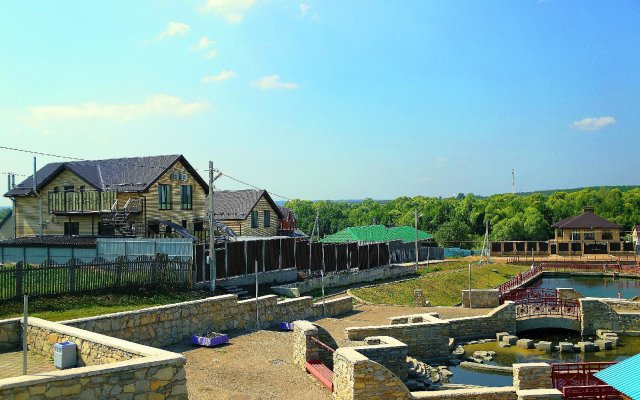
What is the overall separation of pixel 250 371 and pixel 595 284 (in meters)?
48.8

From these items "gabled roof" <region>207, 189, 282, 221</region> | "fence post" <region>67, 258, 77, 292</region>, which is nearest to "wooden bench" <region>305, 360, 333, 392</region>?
"fence post" <region>67, 258, 77, 292</region>

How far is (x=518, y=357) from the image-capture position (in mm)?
25953

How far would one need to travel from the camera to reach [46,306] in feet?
62.4

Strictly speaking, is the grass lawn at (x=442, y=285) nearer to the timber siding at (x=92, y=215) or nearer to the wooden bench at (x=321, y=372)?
the timber siding at (x=92, y=215)

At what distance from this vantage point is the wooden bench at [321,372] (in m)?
15.3

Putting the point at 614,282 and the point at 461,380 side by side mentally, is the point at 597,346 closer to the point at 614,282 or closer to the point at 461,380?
the point at 461,380

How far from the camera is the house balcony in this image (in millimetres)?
34469

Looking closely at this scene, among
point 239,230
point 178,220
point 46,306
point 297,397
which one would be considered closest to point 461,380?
point 297,397

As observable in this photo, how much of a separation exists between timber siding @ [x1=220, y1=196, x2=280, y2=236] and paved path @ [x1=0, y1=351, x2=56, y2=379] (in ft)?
105

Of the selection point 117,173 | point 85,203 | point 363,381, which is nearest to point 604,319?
point 363,381

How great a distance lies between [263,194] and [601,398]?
33.1 meters

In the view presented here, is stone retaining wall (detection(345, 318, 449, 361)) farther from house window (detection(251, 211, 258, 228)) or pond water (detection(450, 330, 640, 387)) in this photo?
house window (detection(251, 211, 258, 228))

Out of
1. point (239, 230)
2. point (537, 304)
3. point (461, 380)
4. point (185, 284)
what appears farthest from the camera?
point (239, 230)

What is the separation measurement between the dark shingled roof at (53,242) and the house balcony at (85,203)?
1625 mm
